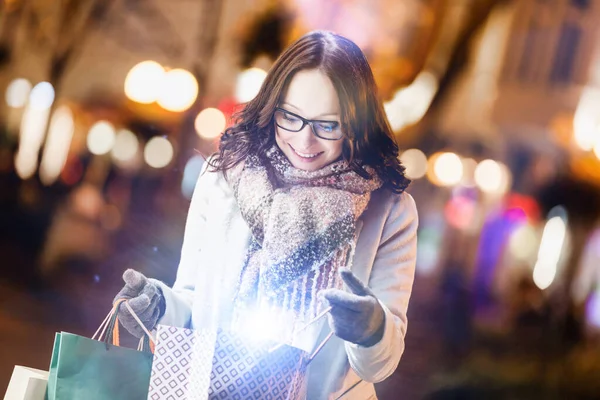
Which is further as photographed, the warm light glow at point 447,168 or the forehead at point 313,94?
the warm light glow at point 447,168

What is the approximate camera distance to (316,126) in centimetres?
164

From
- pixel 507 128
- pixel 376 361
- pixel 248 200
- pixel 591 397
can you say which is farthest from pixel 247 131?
pixel 591 397

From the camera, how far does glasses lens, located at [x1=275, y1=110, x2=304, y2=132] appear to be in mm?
1651

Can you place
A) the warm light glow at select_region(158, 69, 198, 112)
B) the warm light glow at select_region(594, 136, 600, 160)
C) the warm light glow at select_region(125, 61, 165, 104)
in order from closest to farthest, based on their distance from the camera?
the warm light glow at select_region(158, 69, 198, 112) → the warm light glow at select_region(125, 61, 165, 104) → the warm light glow at select_region(594, 136, 600, 160)

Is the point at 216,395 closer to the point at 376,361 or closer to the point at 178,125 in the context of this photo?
the point at 376,361

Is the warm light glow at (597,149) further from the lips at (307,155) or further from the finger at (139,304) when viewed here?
the finger at (139,304)

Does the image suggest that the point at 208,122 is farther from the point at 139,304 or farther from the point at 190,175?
the point at 139,304

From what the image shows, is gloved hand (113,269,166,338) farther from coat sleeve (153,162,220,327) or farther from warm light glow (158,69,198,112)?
warm light glow (158,69,198,112)

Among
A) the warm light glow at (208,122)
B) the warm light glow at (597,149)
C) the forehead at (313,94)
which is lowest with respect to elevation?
the forehead at (313,94)

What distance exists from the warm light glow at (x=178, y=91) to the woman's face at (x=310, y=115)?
1468mm

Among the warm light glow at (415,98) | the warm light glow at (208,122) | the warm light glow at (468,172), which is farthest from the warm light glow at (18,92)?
the warm light glow at (468,172)

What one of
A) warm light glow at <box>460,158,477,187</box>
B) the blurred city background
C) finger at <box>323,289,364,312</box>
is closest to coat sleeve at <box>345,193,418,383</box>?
finger at <box>323,289,364,312</box>

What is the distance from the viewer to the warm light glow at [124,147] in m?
3.33

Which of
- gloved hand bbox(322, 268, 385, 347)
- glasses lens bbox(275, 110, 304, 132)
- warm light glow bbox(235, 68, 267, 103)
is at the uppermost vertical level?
warm light glow bbox(235, 68, 267, 103)
